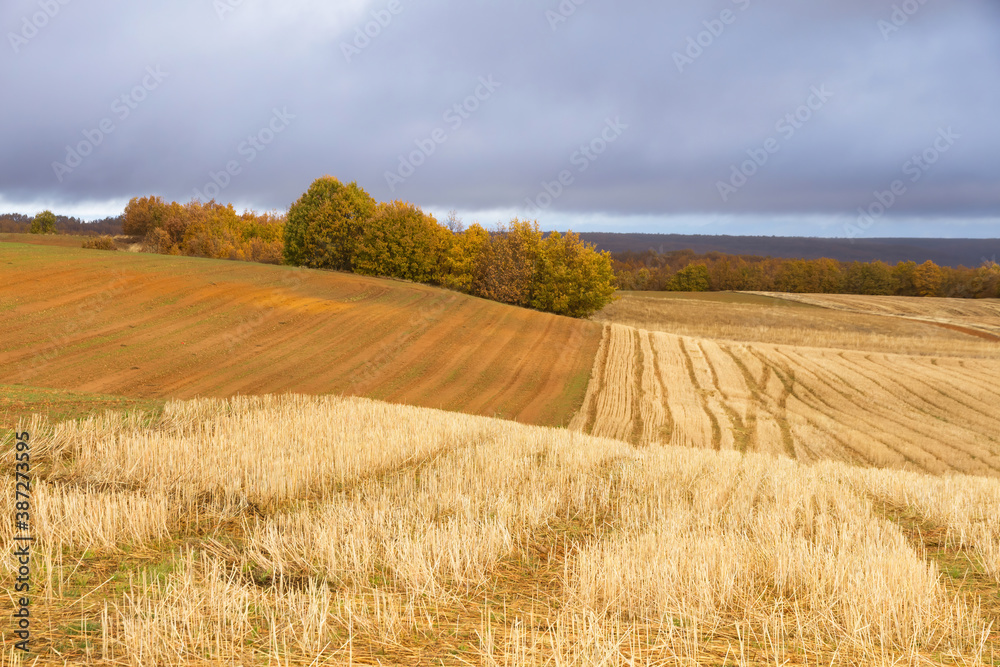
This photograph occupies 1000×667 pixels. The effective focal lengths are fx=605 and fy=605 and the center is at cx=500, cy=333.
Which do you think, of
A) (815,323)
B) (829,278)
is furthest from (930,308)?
(829,278)

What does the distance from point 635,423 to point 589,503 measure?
19.8 metres

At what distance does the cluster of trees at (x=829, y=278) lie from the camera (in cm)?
10844

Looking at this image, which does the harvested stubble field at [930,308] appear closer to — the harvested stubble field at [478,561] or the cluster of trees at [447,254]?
the cluster of trees at [447,254]

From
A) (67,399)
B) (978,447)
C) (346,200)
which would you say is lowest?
(978,447)

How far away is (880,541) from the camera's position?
6516 millimetres

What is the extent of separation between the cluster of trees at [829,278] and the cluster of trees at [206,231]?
73.4 m

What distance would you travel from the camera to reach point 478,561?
5.93 meters

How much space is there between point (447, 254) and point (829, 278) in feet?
305

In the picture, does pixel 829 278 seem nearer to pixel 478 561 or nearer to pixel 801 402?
pixel 801 402

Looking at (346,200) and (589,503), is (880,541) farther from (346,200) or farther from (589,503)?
(346,200)

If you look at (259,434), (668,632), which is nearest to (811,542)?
(668,632)

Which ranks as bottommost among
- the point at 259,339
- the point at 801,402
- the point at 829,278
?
the point at 801,402

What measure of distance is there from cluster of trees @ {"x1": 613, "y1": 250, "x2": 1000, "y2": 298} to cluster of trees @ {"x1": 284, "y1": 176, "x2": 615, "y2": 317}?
224 ft

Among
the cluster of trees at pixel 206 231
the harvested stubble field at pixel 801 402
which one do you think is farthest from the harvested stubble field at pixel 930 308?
the cluster of trees at pixel 206 231
